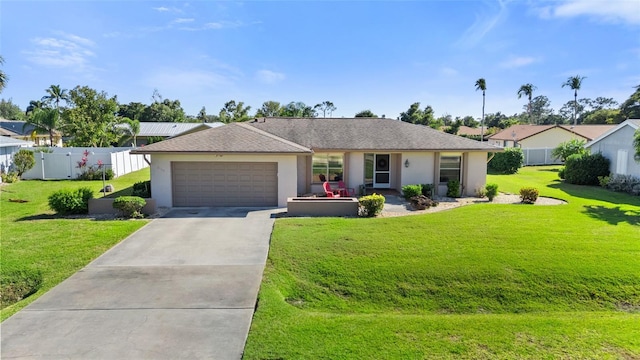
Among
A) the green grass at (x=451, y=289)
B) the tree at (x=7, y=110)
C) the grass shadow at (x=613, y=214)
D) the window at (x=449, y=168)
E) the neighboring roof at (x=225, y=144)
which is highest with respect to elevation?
the tree at (x=7, y=110)

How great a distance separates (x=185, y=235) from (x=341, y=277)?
5.77 m

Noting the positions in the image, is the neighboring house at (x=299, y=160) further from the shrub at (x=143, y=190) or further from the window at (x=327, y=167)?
the shrub at (x=143, y=190)

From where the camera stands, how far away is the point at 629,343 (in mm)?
6391

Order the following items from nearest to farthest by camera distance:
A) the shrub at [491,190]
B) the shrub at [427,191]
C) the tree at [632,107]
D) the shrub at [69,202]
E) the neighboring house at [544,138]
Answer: the shrub at [69,202] < the shrub at [491,190] < the shrub at [427,191] < the neighboring house at [544,138] < the tree at [632,107]

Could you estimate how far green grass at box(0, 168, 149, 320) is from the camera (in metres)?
9.09

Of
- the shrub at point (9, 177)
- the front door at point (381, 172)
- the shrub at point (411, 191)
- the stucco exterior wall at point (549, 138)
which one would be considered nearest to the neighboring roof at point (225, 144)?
the shrub at point (411, 191)

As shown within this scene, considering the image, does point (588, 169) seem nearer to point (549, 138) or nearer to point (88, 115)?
point (549, 138)

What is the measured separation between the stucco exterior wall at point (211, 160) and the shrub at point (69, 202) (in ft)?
8.34

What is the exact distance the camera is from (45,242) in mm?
11312

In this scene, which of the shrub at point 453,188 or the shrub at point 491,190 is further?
the shrub at point 453,188

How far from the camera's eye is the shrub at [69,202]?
1466 cm

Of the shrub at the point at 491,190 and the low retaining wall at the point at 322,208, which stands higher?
the shrub at the point at 491,190

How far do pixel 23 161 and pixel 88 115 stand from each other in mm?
11494

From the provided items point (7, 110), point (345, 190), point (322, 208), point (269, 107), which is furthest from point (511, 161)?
point (7, 110)
